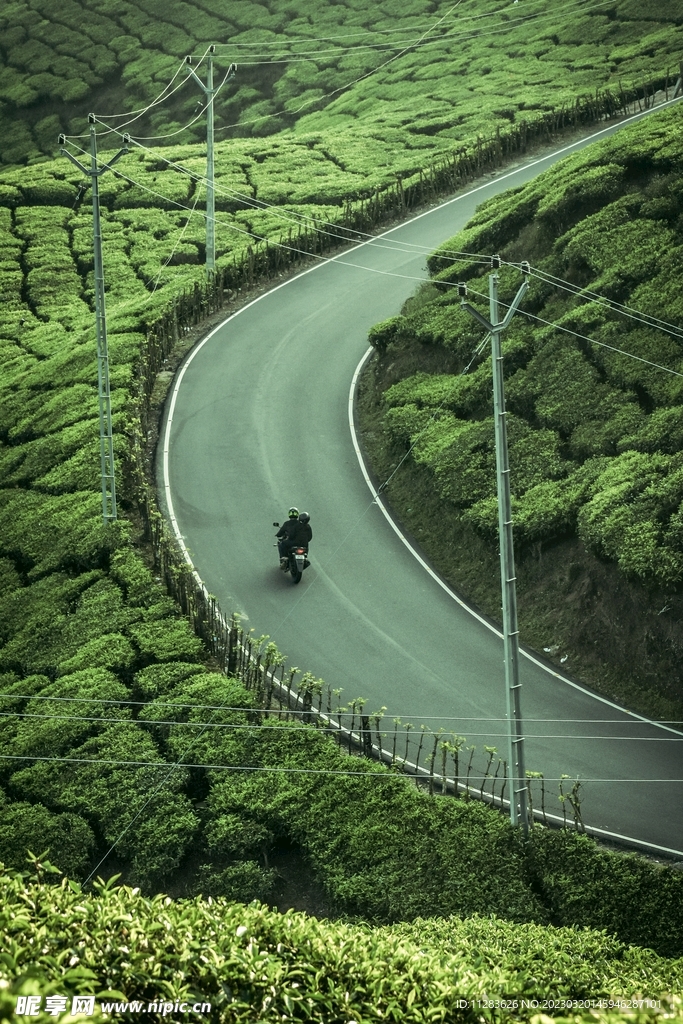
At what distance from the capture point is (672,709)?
1778 centimetres

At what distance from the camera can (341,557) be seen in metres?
23.0

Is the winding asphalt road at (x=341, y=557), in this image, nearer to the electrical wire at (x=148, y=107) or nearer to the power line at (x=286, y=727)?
the power line at (x=286, y=727)

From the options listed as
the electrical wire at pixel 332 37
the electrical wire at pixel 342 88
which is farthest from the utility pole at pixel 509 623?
the electrical wire at pixel 332 37

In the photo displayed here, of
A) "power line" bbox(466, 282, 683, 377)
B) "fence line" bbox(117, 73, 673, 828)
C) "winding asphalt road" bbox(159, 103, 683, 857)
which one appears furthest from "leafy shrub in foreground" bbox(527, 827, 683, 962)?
"power line" bbox(466, 282, 683, 377)

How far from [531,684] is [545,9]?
1765 inches

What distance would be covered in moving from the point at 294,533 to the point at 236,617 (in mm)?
2040

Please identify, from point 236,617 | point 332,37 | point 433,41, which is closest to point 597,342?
point 236,617

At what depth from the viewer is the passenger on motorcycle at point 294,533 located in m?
21.6

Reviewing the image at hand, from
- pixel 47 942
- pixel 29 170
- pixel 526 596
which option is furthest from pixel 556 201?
pixel 29 170

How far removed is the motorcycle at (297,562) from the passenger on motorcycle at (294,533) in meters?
0.08

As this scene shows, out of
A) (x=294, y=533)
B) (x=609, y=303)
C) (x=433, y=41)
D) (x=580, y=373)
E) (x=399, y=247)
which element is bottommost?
(x=294, y=533)

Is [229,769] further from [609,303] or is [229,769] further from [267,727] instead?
[609,303]

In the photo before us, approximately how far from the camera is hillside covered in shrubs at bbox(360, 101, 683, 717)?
19641 mm

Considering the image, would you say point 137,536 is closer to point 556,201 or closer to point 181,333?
point 181,333
